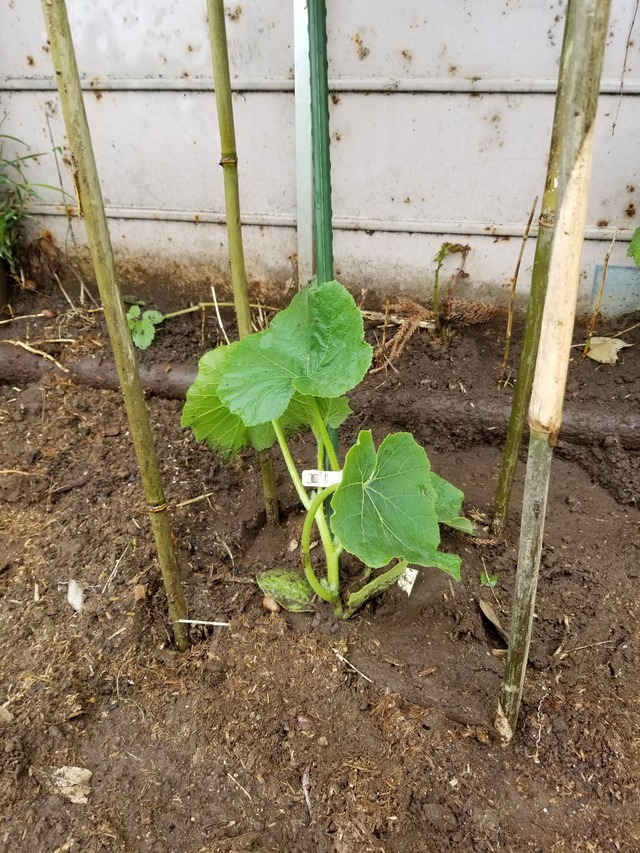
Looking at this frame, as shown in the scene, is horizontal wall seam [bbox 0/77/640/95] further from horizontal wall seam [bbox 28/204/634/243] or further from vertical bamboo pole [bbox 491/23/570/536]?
vertical bamboo pole [bbox 491/23/570/536]

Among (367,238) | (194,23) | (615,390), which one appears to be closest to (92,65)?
(194,23)

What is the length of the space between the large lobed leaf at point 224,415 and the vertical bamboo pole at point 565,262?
54 cm

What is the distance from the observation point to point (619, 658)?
148 centimetres

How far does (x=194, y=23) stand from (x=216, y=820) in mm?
2383

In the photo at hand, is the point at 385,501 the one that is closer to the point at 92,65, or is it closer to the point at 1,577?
the point at 1,577

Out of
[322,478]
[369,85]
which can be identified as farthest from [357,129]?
[322,478]

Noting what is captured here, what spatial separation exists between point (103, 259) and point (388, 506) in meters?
0.72

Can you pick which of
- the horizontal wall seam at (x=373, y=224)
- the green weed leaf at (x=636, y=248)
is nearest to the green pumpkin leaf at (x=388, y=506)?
the green weed leaf at (x=636, y=248)

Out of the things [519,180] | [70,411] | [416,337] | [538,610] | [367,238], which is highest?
[519,180]

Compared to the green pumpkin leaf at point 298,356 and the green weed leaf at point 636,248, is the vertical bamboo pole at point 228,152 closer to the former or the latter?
the green pumpkin leaf at point 298,356

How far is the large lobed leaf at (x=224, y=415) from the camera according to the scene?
1485 mm

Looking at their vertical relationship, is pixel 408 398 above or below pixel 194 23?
below

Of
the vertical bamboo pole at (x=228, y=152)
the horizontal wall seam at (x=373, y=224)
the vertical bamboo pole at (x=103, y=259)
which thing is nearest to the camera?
the vertical bamboo pole at (x=103, y=259)

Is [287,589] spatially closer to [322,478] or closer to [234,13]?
[322,478]
